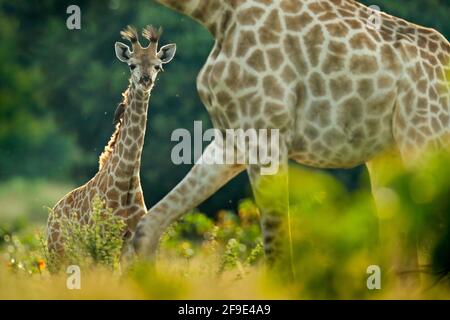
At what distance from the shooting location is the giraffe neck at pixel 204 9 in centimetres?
543

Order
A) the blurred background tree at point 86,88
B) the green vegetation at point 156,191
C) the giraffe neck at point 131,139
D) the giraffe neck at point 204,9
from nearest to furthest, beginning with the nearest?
the green vegetation at point 156,191, the giraffe neck at point 204,9, the giraffe neck at point 131,139, the blurred background tree at point 86,88

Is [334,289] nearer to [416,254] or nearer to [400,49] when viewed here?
[416,254]

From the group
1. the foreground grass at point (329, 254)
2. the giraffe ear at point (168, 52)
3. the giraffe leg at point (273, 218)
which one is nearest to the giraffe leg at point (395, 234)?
the foreground grass at point (329, 254)

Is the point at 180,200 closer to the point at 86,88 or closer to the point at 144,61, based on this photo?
the point at 144,61

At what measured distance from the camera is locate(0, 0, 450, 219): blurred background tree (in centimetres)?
1249

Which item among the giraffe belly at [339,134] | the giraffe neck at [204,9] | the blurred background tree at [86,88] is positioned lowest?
the giraffe belly at [339,134]

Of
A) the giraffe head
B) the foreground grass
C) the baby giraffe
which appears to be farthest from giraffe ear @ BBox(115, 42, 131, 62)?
the foreground grass

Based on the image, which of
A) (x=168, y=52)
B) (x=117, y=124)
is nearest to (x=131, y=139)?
(x=117, y=124)

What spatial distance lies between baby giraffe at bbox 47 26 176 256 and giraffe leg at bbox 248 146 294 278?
1.19m

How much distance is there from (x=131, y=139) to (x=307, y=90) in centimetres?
160

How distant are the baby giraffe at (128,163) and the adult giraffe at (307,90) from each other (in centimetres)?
76

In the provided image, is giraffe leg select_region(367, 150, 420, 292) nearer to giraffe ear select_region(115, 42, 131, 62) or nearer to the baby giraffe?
the baby giraffe

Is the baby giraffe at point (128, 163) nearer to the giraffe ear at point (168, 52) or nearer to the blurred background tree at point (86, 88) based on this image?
the giraffe ear at point (168, 52)

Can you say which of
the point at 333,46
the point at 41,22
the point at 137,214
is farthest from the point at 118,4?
the point at 333,46
